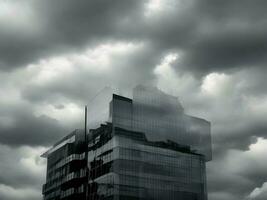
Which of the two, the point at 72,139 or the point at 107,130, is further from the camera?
the point at 72,139

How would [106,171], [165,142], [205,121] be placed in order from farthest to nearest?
[205,121] → [165,142] → [106,171]

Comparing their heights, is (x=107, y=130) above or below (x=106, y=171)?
above

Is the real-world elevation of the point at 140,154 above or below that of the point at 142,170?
above

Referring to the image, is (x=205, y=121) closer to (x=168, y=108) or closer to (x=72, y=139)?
(x=168, y=108)

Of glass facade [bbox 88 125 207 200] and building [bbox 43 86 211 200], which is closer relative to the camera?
glass facade [bbox 88 125 207 200]

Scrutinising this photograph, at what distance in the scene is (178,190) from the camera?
155 m

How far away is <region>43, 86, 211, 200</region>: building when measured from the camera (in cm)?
14462

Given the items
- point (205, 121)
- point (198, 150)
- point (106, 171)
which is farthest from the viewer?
point (205, 121)

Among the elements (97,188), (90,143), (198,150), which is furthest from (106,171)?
(198,150)

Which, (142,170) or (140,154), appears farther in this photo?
(140,154)

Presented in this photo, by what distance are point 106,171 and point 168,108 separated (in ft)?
118

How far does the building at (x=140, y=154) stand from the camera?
145 meters

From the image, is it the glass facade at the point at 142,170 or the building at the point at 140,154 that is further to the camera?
the building at the point at 140,154

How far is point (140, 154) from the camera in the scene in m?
148
